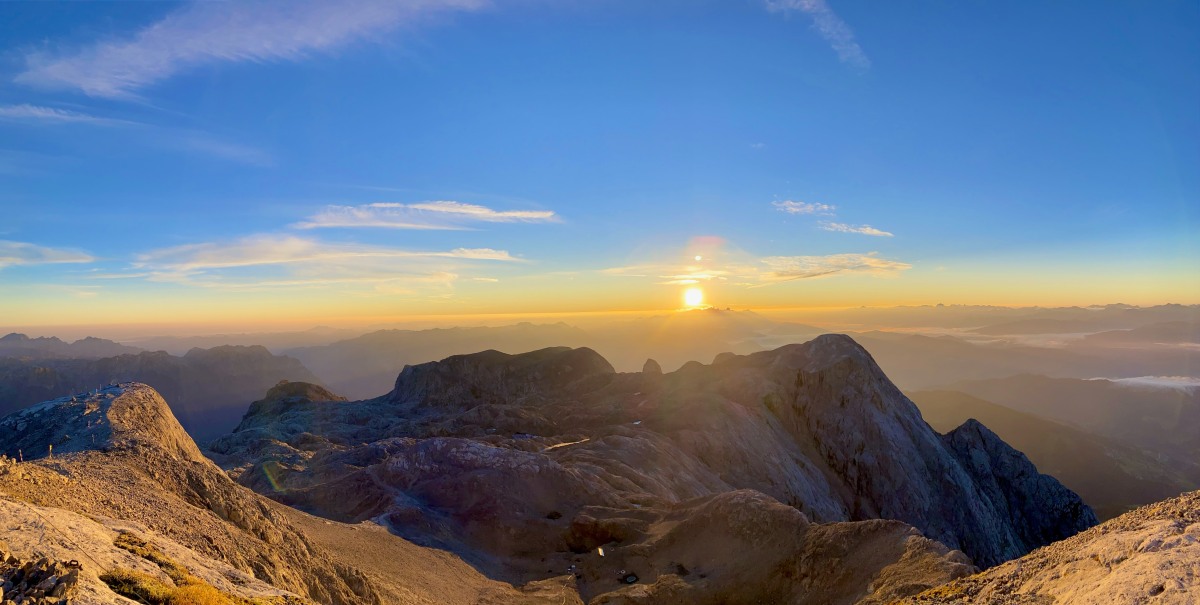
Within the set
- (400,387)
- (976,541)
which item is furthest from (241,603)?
(400,387)

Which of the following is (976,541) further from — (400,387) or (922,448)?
(400,387)

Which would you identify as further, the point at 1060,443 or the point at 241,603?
the point at 1060,443

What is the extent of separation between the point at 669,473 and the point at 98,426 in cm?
4540

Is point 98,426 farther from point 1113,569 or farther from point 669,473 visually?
point 669,473

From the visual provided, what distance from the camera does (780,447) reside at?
221ft

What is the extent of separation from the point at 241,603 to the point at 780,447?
61.7 metres

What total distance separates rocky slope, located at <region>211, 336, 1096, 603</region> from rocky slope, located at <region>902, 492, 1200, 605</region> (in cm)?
693

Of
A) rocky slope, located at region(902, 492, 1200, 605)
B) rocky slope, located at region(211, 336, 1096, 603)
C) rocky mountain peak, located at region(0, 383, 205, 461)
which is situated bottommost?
rocky slope, located at region(211, 336, 1096, 603)

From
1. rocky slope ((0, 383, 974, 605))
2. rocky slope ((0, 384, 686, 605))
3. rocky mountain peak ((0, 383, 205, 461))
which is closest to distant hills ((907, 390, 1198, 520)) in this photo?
rocky slope ((0, 383, 974, 605))

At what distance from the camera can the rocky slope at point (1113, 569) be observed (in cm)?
1236

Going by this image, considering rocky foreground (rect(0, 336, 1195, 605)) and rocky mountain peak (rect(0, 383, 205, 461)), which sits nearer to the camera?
rocky foreground (rect(0, 336, 1195, 605))

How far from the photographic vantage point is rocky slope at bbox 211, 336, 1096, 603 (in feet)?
127

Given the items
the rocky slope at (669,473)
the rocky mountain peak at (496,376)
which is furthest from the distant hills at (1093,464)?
the rocky mountain peak at (496,376)

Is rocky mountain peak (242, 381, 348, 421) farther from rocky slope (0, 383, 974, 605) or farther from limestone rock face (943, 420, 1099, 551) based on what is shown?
limestone rock face (943, 420, 1099, 551)
